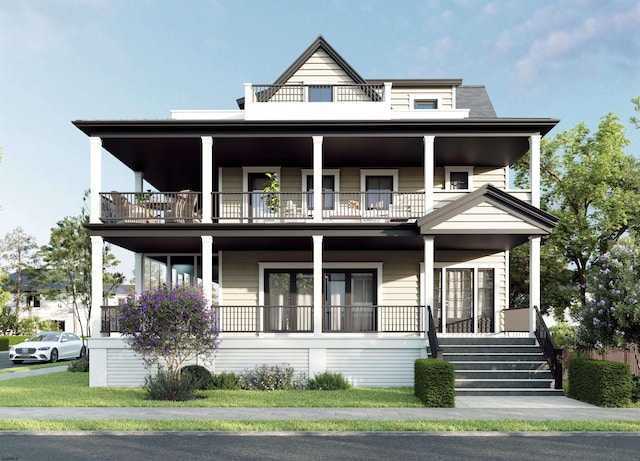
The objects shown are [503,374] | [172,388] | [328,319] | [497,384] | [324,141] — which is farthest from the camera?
[328,319]

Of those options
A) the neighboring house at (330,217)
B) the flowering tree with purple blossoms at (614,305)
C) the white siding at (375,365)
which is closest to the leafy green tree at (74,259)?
the neighboring house at (330,217)

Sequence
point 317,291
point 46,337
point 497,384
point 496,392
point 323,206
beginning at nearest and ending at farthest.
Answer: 1. point 496,392
2. point 497,384
3. point 317,291
4. point 323,206
5. point 46,337

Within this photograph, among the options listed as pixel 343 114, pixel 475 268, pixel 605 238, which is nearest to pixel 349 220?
pixel 343 114

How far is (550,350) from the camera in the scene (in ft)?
53.7

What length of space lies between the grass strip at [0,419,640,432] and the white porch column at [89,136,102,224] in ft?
25.6

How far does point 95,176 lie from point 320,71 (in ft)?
28.9

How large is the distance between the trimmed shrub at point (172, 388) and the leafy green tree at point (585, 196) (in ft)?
64.0

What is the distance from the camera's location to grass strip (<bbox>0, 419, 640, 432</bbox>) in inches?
437

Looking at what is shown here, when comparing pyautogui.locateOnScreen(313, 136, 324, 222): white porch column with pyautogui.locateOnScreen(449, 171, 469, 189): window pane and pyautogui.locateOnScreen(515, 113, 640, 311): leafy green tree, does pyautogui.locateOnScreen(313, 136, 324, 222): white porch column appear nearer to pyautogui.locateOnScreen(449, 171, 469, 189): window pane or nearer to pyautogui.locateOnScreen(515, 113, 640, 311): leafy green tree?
pyautogui.locateOnScreen(449, 171, 469, 189): window pane

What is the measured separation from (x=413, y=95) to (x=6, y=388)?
55.5 ft

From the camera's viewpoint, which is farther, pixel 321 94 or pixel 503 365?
pixel 321 94

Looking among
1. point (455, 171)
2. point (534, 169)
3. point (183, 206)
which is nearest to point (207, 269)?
point (183, 206)

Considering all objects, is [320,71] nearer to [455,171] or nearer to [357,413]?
[455,171]

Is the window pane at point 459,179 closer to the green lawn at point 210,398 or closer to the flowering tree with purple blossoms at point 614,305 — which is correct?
the flowering tree with purple blossoms at point 614,305
